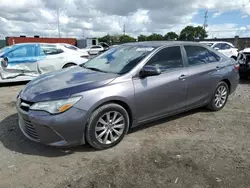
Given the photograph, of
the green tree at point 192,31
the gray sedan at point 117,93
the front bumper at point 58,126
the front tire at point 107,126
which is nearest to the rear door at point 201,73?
the gray sedan at point 117,93

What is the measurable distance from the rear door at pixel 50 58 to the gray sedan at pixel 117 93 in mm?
3999

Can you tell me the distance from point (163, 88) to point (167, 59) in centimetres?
58

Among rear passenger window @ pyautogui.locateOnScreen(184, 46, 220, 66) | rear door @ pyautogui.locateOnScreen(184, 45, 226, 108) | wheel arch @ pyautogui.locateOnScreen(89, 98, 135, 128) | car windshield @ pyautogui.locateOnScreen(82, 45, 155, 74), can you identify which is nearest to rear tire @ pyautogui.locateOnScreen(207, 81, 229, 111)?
rear door @ pyautogui.locateOnScreen(184, 45, 226, 108)

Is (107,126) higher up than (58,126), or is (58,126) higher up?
(58,126)

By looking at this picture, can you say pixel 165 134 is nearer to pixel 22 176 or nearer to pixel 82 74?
pixel 82 74

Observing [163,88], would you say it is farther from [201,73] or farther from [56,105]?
[56,105]

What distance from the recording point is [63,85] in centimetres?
317

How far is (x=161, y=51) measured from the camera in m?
3.88

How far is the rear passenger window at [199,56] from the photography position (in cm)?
430

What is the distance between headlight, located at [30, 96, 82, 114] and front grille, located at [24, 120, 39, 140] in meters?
0.28

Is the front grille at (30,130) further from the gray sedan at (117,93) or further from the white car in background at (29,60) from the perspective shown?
the white car in background at (29,60)

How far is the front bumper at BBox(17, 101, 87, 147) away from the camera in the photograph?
2.87 meters

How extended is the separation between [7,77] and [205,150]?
6650mm

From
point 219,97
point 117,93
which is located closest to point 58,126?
point 117,93
